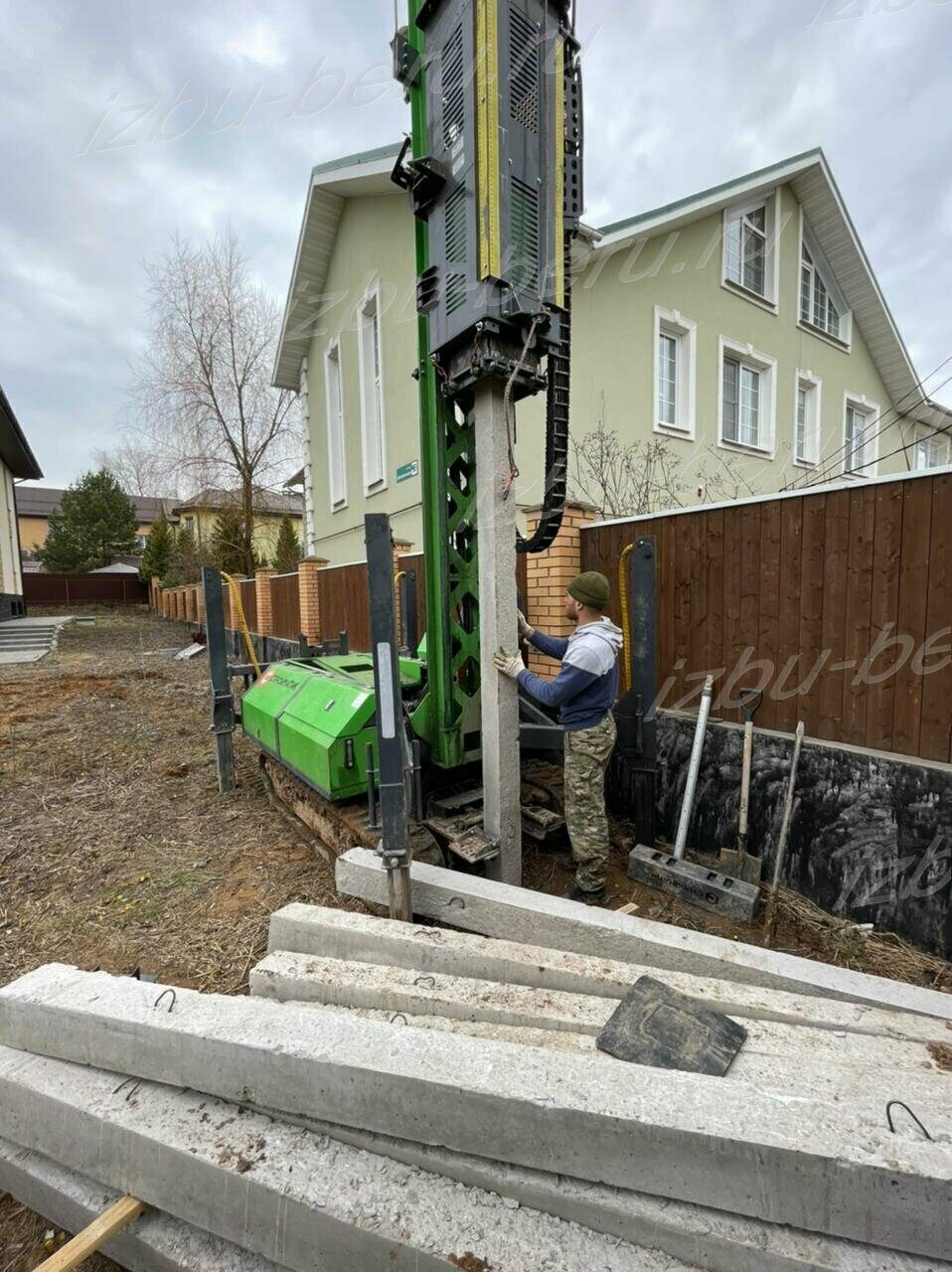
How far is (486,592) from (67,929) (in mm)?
2856

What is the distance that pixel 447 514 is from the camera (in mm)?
3287

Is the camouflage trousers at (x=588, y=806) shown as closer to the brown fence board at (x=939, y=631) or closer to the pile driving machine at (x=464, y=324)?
the pile driving machine at (x=464, y=324)

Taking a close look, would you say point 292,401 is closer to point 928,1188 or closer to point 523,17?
point 523,17

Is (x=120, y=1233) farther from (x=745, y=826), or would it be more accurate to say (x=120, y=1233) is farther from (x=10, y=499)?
(x=10, y=499)

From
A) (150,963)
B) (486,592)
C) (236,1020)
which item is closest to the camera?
(236,1020)

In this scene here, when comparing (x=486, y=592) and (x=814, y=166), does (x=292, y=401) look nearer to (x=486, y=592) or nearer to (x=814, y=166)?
(x=814, y=166)

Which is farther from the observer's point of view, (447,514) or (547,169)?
(447,514)

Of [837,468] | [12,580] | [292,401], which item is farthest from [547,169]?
[12,580]

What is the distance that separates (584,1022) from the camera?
5.95 feet

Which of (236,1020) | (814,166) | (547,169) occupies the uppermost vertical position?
(814,166)

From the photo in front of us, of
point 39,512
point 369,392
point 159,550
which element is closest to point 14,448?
point 159,550

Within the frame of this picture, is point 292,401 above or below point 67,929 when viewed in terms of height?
above

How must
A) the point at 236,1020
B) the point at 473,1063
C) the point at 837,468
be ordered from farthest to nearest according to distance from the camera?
the point at 837,468 → the point at 236,1020 → the point at 473,1063

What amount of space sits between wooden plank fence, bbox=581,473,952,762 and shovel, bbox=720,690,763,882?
15.5 inches
